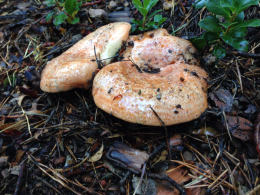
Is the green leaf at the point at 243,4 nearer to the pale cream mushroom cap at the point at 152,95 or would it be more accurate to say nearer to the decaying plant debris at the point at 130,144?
the decaying plant debris at the point at 130,144

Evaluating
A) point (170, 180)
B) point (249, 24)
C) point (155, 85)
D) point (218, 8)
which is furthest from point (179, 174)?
point (218, 8)

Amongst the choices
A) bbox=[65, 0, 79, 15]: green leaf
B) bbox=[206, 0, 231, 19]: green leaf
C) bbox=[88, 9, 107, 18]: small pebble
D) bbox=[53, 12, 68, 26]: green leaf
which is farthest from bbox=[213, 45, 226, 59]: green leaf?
bbox=[53, 12, 68, 26]: green leaf

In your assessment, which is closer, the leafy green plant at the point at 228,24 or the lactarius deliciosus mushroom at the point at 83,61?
the leafy green plant at the point at 228,24

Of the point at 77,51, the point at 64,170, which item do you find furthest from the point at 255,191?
the point at 77,51

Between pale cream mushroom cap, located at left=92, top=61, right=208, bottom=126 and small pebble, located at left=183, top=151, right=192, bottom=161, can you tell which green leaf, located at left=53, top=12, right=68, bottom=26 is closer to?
pale cream mushroom cap, located at left=92, top=61, right=208, bottom=126

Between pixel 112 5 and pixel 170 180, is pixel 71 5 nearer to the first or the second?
pixel 112 5

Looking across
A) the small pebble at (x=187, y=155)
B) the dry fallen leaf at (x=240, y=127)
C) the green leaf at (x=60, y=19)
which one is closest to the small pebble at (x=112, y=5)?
the green leaf at (x=60, y=19)
